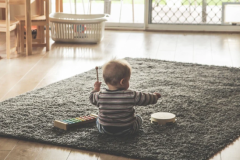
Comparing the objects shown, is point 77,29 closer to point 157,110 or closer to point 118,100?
point 157,110

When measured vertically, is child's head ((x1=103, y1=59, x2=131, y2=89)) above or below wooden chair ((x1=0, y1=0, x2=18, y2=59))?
below

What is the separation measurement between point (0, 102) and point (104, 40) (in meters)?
2.29

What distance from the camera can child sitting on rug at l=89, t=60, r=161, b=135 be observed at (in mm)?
2058

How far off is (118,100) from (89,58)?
1867 mm

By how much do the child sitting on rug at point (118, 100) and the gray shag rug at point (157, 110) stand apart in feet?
0.18

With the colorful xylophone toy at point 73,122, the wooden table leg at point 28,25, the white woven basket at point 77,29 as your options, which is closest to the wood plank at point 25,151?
the colorful xylophone toy at point 73,122

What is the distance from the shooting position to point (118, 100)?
2.07m

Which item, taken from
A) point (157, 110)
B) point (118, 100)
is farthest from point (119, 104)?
point (157, 110)

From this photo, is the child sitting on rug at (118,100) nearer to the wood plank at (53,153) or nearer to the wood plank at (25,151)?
the wood plank at (53,153)

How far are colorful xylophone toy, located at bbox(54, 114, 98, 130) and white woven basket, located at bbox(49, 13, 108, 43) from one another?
7.44 ft

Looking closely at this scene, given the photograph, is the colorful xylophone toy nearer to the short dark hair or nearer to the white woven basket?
the short dark hair

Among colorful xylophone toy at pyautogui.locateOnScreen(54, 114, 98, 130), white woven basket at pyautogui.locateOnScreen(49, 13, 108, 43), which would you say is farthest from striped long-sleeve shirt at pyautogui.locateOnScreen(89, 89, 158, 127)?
white woven basket at pyautogui.locateOnScreen(49, 13, 108, 43)

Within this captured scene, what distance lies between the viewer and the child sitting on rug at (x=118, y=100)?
81.0 inches

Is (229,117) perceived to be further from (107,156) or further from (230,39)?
(230,39)
